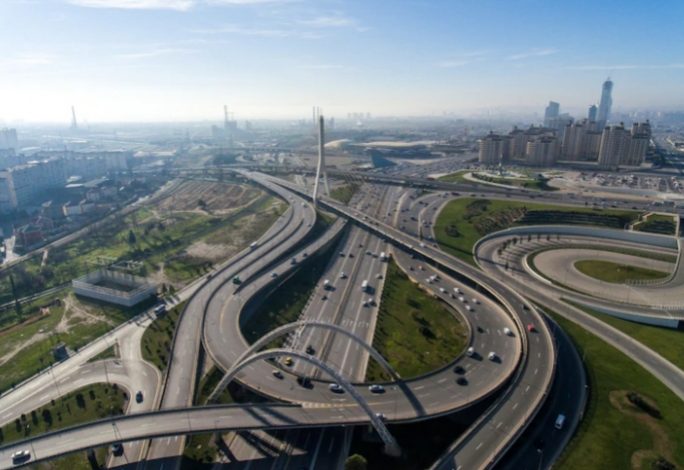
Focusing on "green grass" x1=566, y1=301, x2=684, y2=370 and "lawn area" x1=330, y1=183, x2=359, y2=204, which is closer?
"green grass" x1=566, y1=301, x2=684, y2=370

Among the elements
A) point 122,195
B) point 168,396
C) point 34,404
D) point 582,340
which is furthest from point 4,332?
point 122,195

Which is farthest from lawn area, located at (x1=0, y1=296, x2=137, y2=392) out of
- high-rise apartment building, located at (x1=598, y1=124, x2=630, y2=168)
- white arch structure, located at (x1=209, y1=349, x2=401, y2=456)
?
high-rise apartment building, located at (x1=598, y1=124, x2=630, y2=168)

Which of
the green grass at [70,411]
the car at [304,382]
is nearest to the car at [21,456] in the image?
the green grass at [70,411]

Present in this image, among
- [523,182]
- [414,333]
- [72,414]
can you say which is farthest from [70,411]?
[523,182]

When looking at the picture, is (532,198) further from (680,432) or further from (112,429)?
(112,429)

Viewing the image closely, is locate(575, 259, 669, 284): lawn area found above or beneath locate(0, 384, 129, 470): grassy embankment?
above

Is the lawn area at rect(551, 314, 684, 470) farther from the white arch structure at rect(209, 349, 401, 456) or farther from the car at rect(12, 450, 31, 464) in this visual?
the car at rect(12, 450, 31, 464)

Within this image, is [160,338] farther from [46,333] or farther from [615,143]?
[615,143]

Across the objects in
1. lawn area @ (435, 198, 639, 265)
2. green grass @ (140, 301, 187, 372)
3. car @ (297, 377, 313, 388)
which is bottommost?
green grass @ (140, 301, 187, 372)

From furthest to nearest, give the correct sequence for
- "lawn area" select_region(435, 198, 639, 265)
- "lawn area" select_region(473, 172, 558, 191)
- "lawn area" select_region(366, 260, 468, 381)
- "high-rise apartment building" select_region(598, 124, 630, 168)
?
"high-rise apartment building" select_region(598, 124, 630, 168)
"lawn area" select_region(473, 172, 558, 191)
"lawn area" select_region(435, 198, 639, 265)
"lawn area" select_region(366, 260, 468, 381)
